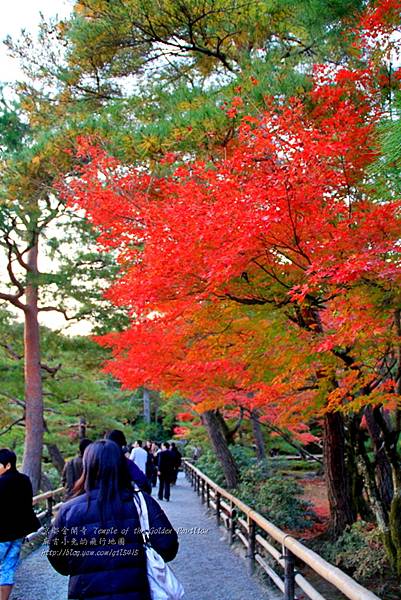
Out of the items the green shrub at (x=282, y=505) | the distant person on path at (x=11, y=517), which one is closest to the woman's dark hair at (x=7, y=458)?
the distant person on path at (x=11, y=517)

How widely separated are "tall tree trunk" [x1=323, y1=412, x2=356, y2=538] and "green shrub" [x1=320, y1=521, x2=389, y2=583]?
424 millimetres

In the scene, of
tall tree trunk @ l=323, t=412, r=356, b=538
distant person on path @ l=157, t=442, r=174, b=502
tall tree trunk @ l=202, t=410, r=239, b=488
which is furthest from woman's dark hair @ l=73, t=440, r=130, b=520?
distant person on path @ l=157, t=442, r=174, b=502

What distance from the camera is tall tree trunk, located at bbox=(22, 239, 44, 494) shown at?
15.2 meters

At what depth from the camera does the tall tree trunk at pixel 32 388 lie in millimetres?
15164

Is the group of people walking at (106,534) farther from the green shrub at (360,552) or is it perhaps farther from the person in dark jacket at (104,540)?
the green shrub at (360,552)

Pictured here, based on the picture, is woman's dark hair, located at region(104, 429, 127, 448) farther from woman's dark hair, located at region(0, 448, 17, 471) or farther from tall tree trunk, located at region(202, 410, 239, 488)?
tall tree trunk, located at region(202, 410, 239, 488)

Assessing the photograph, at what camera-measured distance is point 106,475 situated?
8.81 ft

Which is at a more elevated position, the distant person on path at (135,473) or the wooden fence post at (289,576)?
the distant person on path at (135,473)

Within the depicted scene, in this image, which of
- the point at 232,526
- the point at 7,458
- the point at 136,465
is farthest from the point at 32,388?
the point at 136,465

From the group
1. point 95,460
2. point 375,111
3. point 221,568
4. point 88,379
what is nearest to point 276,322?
point 375,111

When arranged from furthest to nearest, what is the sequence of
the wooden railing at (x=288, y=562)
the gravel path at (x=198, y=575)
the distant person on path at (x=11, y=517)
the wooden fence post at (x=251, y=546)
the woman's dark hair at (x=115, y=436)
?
the wooden fence post at (x=251, y=546) < the gravel path at (x=198, y=575) < the woman's dark hair at (x=115, y=436) < the distant person on path at (x=11, y=517) < the wooden railing at (x=288, y=562)

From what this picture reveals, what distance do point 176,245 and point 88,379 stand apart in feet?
39.8

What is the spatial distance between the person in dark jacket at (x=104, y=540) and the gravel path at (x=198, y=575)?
11.9ft

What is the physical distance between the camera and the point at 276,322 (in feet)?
23.2
